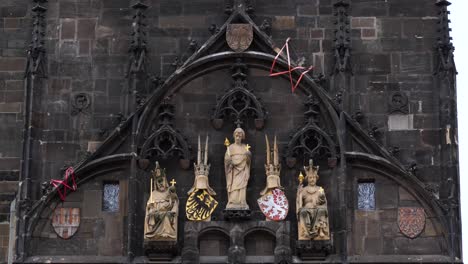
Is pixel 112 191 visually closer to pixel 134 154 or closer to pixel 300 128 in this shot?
pixel 134 154

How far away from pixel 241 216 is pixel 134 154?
2.90 metres

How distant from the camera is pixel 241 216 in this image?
34344mm

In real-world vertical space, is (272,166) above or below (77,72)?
below

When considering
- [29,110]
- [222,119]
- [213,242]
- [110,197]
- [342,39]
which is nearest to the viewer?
[213,242]

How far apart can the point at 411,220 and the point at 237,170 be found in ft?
13.4

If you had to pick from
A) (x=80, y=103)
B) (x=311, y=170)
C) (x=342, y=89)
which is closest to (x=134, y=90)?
(x=80, y=103)

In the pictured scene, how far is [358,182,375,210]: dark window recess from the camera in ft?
114

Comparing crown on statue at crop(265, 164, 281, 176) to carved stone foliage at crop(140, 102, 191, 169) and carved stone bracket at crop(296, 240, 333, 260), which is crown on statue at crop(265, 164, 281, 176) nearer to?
carved stone bracket at crop(296, 240, 333, 260)

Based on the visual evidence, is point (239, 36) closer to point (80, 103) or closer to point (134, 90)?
point (134, 90)

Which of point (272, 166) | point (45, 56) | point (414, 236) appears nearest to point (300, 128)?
point (272, 166)

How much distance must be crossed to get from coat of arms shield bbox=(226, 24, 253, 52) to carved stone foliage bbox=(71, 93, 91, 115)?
358 cm

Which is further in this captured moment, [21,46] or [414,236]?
[21,46]

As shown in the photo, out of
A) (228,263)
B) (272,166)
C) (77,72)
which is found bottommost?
(228,263)

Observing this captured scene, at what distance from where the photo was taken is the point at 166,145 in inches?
1390
